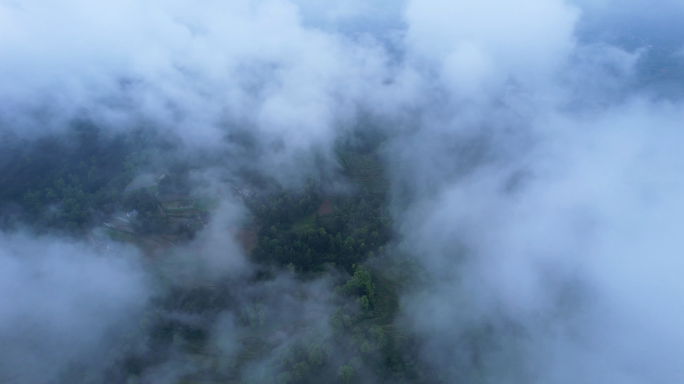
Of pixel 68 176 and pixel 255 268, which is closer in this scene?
pixel 255 268

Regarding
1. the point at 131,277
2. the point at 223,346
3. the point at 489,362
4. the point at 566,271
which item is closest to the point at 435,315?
the point at 489,362

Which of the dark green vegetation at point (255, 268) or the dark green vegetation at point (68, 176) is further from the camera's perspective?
the dark green vegetation at point (68, 176)

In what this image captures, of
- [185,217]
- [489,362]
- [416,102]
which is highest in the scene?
[416,102]

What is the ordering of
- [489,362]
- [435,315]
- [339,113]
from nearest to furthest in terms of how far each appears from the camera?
[489,362], [435,315], [339,113]

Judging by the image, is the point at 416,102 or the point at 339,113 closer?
the point at 339,113

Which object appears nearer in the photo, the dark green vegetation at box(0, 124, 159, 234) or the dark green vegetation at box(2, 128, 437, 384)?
the dark green vegetation at box(2, 128, 437, 384)

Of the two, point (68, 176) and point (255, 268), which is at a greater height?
point (68, 176)

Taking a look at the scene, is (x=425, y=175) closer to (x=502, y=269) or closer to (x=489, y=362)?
(x=502, y=269)

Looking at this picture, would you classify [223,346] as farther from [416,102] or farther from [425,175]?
[416,102]

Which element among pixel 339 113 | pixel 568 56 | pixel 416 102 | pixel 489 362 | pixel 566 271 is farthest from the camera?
pixel 568 56

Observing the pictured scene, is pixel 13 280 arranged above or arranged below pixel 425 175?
below
